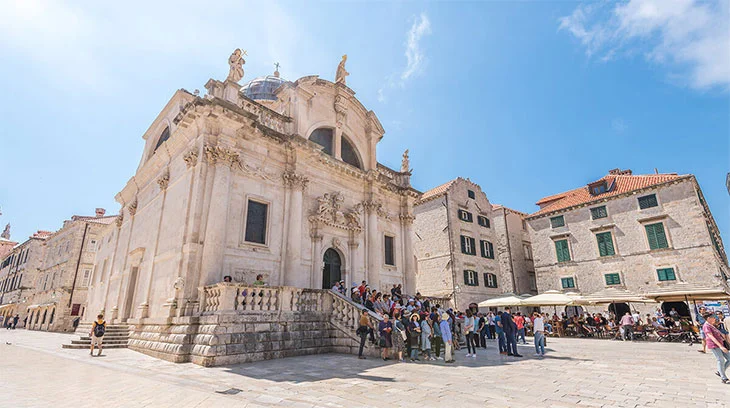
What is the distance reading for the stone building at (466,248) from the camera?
1092 inches

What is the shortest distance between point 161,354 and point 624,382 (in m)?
11.7

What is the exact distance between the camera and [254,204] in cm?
1398

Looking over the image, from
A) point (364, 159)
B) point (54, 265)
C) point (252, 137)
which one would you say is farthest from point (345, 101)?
point (54, 265)

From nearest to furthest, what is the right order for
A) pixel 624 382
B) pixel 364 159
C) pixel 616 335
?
1. pixel 624 382
2. pixel 616 335
3. pixel 364 159

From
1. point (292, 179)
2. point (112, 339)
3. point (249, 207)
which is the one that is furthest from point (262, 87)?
point (112, 339)

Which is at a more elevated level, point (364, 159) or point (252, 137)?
point (364, 159)

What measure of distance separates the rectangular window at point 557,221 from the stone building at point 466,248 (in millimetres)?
3910

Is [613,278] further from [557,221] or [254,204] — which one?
[254,204]

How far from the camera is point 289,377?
7289mm

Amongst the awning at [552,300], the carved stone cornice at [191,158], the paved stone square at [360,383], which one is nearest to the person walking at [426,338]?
the paved stone square at [360,383]

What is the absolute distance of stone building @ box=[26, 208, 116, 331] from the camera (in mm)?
31677

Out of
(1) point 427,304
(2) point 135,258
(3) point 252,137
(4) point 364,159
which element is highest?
(4) point 364,159

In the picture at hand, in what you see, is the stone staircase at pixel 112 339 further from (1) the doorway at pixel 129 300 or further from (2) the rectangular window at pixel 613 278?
(2) the rectangular window at pixel 613 278

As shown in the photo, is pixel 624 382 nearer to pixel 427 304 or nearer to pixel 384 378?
pixel 384 378
